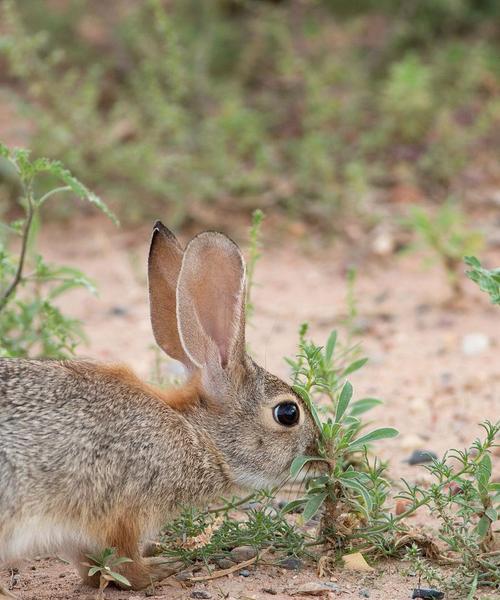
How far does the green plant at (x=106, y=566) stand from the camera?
12.8 feet

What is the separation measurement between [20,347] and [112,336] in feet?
5.74

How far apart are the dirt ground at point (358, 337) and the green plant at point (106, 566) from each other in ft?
0.42

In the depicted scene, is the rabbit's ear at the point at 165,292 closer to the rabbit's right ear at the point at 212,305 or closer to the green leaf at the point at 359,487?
the rabbit's right ear at the point at 212,305

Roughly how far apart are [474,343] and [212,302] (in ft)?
8.81

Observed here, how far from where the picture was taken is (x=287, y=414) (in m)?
4.38

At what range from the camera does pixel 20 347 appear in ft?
17.5

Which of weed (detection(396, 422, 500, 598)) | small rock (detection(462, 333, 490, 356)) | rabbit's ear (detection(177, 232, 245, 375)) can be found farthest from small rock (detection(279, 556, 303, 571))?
small rock (detection(462, 333, 490, 356))

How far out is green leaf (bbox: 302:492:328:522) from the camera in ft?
13.2

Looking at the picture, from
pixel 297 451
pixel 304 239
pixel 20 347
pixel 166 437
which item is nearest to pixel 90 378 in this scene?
pixel 166 437

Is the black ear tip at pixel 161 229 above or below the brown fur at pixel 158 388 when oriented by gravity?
above

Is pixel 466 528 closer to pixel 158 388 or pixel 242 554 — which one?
pixel 242 554

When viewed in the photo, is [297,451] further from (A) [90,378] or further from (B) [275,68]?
(B) [275,68]

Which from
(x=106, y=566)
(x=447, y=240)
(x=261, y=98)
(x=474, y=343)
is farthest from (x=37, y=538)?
(x=261, y=98)

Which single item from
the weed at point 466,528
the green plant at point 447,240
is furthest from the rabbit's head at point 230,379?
the green plant at point 447,240
